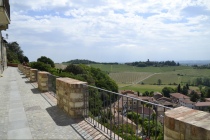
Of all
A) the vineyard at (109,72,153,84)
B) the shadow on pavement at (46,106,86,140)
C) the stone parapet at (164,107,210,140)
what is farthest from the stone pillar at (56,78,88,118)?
the vineyard at (109,72,153,84)

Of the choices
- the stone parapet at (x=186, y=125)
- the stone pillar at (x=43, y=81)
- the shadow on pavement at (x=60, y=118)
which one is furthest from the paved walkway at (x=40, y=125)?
the stone pillar at (x=43, y=81)

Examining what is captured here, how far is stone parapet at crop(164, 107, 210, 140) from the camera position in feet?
7.12

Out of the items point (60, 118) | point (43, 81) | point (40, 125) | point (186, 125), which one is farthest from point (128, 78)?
point (186, 125)

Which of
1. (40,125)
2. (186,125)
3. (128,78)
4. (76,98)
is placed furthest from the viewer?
(128,78)

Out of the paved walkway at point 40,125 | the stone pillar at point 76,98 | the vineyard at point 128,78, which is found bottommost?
the vineyard at point 128,78

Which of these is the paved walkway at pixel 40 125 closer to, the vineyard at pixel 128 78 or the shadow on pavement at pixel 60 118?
the shadow on pavement at pixel 60 118

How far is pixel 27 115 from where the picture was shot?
240 inches

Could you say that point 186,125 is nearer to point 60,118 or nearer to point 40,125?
point 40,125

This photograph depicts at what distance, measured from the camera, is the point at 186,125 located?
233 centimetres

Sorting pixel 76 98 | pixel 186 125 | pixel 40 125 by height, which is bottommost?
pixel 40 125

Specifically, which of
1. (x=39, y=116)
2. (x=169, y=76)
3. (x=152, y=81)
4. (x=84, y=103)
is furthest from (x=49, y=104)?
(x=169, y=76)

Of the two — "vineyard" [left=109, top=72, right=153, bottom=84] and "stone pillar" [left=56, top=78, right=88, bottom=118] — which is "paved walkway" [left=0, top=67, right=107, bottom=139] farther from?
"vineyard" [left=109, top=72, right=153, bottom=84]

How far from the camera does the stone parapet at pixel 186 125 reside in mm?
2170

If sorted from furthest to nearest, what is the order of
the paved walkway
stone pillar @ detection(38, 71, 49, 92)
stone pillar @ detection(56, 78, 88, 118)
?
stone pillar @ detection(38, 71, 49, 92) → stone pillar @ detection(56, 78, 88, 118) → the paved walkway
